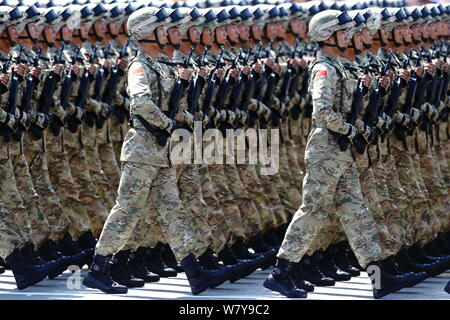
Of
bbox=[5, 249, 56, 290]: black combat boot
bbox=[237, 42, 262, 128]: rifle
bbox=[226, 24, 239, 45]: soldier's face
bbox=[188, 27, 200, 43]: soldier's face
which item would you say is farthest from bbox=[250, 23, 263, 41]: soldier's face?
bbox=[5, 249, 56, 290]: black combat boot

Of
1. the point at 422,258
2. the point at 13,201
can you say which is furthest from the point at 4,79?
the point at 422,258

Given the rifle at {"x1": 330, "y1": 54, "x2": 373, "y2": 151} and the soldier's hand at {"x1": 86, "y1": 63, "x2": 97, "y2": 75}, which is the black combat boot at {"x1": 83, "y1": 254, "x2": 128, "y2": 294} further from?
the soldier's hand at {"x1": 86, "y1": 63, "x2": 97, "y2": 75}

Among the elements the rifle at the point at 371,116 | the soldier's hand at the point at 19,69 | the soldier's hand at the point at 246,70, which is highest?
the soldier's hand at the point at 19,69

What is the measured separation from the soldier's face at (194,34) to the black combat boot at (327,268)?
1963 mm

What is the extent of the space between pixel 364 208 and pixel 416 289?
1196 mm

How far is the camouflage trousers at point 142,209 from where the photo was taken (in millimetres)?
11320

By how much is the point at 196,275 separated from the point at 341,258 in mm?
1643

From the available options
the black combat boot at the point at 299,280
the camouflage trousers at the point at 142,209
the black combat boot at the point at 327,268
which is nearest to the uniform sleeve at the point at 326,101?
the black combat boot at the point at 299,280

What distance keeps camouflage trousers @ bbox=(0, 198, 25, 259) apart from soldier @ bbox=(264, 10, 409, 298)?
1936 millimetres

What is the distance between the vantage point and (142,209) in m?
11.4

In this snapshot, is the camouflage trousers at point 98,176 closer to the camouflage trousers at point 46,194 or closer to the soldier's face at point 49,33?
the camouflage trousers at point 46,194

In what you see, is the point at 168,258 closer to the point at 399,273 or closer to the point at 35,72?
the point at 35,72

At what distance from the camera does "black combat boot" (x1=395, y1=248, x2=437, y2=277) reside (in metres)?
12.3

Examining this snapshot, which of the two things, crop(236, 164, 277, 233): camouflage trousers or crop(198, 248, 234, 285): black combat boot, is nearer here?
crop(198, 248, 234, 285): black combat boot
